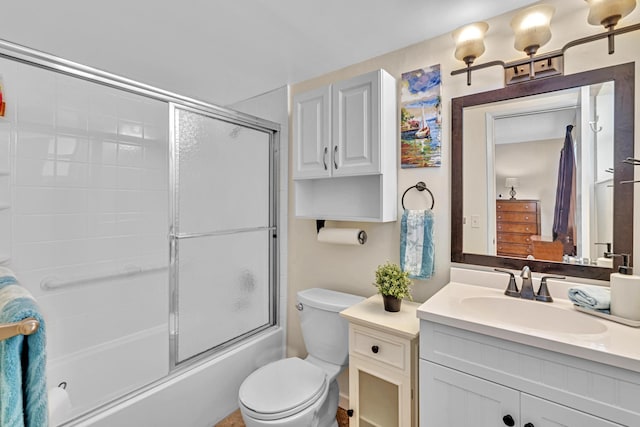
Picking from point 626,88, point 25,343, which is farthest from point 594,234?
point 25,343

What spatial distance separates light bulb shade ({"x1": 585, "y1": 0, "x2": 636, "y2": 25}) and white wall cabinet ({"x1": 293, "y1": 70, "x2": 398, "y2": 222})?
825 mm

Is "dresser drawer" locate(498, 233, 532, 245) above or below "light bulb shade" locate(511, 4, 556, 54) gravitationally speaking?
below

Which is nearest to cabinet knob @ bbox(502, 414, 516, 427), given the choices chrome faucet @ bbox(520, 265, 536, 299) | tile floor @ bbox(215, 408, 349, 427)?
chrome faucet @ bbox(520, 265, 536, 299)

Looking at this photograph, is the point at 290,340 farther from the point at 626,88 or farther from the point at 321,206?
the point at 626,88

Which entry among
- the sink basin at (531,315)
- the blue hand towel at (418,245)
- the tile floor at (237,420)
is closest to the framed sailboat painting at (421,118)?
the blue hand towel at (418,245)

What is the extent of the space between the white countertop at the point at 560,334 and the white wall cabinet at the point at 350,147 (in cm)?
62

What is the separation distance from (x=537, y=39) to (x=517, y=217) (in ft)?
2.50

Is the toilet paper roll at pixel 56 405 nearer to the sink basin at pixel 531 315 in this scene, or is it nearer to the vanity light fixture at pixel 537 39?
the sink basin at pixel 531 315

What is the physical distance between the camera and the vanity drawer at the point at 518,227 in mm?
1341

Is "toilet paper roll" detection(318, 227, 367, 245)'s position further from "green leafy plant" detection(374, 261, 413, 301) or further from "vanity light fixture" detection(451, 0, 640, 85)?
"vanity light fixture" detection(451, 0, 640, 85)

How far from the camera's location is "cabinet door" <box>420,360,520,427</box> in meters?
0.97

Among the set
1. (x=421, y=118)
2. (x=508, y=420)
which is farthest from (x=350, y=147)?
(x=508, y=420)

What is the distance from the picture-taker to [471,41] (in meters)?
1.39

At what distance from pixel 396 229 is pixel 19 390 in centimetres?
156
